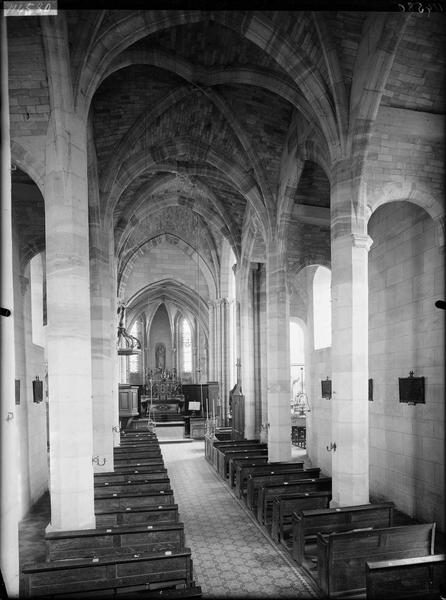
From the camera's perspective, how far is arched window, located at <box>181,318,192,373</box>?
43625 mm

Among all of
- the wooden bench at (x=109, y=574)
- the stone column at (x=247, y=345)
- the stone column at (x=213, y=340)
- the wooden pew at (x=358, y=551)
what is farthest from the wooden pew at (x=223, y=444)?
the wooden bench at (x=109, y=574)

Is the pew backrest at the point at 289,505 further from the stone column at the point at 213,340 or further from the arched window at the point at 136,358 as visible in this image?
the arched window at the point at 136,358

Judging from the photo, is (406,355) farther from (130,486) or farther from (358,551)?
(130,486)

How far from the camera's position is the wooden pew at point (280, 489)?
10992mm

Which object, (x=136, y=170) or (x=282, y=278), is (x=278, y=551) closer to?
(x=282, y=278)

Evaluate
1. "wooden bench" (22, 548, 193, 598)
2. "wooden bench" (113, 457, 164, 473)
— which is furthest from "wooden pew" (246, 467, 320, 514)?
"wooden bench" (22, 548, 193, 598)

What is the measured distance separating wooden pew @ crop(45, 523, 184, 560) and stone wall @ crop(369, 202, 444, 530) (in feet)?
19.7

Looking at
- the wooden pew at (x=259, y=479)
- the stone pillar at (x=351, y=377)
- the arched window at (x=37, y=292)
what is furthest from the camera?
the arched window at (x=37, y=292)

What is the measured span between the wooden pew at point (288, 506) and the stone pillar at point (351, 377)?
499mm

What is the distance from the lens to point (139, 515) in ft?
30.0

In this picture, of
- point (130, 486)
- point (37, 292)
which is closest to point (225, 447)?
point (130, 486)

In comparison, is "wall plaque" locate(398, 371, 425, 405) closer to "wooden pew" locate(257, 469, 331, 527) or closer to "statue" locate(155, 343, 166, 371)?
"wooden pew" locate(257, 469, 331, 527)

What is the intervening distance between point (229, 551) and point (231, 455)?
6.47 meters

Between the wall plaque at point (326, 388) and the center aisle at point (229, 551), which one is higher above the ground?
the wall plaque at point (326, 388)
